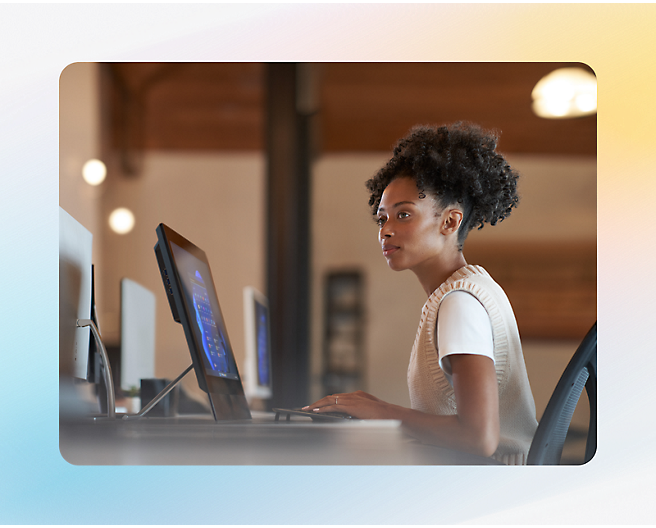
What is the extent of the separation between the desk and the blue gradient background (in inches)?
1.3

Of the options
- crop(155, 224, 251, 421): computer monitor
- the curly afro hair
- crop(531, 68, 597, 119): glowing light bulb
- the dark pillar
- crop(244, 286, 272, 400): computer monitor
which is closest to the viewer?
crop(155, 224, 251, 421): computer monitor

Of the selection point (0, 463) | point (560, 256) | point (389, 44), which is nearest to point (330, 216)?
point (560, 256)

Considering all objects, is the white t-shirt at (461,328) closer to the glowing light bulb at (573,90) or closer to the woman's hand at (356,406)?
the woman's hand at (356,406)

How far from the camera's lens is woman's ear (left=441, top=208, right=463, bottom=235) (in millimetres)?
1475

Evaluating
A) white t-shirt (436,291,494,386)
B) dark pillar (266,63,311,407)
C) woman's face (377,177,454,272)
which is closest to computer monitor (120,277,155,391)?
woman's face (377,177,454,272)

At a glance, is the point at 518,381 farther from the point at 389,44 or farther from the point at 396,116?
the point at 396,116

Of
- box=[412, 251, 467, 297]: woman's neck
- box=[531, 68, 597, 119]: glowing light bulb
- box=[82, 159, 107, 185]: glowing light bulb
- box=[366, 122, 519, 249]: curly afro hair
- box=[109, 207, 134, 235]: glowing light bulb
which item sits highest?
box=[82, 159, 107, 185]: glowing light bulb

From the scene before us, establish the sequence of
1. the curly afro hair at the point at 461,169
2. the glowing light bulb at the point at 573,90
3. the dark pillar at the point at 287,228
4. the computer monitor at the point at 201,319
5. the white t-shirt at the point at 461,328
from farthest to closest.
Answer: the dark pillar at the point at 287,228 → the curly afro hair at the point at 461,169 → the glowing light bulb at the point at 573,90 → the white t-shirt at the point at 461,328 → the computer monitor at the point at 201,319

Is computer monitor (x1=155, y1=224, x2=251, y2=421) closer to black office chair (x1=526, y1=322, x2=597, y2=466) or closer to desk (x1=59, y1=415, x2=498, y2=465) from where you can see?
desk (x1=59, y1=415, x2=498, y2=465)

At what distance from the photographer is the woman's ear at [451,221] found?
1475 mm

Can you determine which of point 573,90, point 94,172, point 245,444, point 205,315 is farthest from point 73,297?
point 94,172

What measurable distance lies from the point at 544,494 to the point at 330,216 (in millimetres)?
2285

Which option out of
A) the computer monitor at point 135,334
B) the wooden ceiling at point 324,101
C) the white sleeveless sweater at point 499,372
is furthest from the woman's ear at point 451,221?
the wooden ceiling at point 324,101

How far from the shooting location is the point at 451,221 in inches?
58.4
